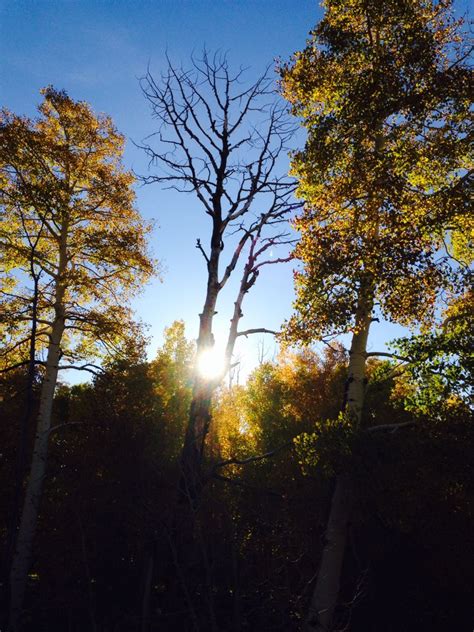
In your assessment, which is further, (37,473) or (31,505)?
(37,473)

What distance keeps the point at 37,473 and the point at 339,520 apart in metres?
6.24

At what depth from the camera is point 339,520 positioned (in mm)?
5734

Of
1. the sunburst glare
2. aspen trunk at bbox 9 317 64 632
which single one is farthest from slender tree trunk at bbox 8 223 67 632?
the sunburst glare

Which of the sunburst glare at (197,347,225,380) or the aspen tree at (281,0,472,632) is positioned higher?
the aspen tree at (281,0,472,632)

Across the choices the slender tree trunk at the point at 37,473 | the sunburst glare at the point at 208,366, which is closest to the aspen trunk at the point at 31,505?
the slender tree trunk at the point at 37,473

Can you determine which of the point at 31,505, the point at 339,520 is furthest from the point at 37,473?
the point at 339,520

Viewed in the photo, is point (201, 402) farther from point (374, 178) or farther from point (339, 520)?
point (374, 178)

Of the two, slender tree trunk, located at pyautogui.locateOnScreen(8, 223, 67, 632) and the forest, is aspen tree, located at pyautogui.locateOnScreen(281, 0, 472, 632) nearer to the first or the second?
the forest

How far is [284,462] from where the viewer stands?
36.7 feet

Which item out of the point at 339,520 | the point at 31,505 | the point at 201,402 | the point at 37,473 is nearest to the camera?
the point at 339,520

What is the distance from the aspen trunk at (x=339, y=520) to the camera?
5.20 m

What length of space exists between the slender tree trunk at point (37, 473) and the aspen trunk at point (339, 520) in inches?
215

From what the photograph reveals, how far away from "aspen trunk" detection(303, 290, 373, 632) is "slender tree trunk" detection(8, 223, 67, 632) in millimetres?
5463

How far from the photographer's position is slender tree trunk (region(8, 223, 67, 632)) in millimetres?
7602
